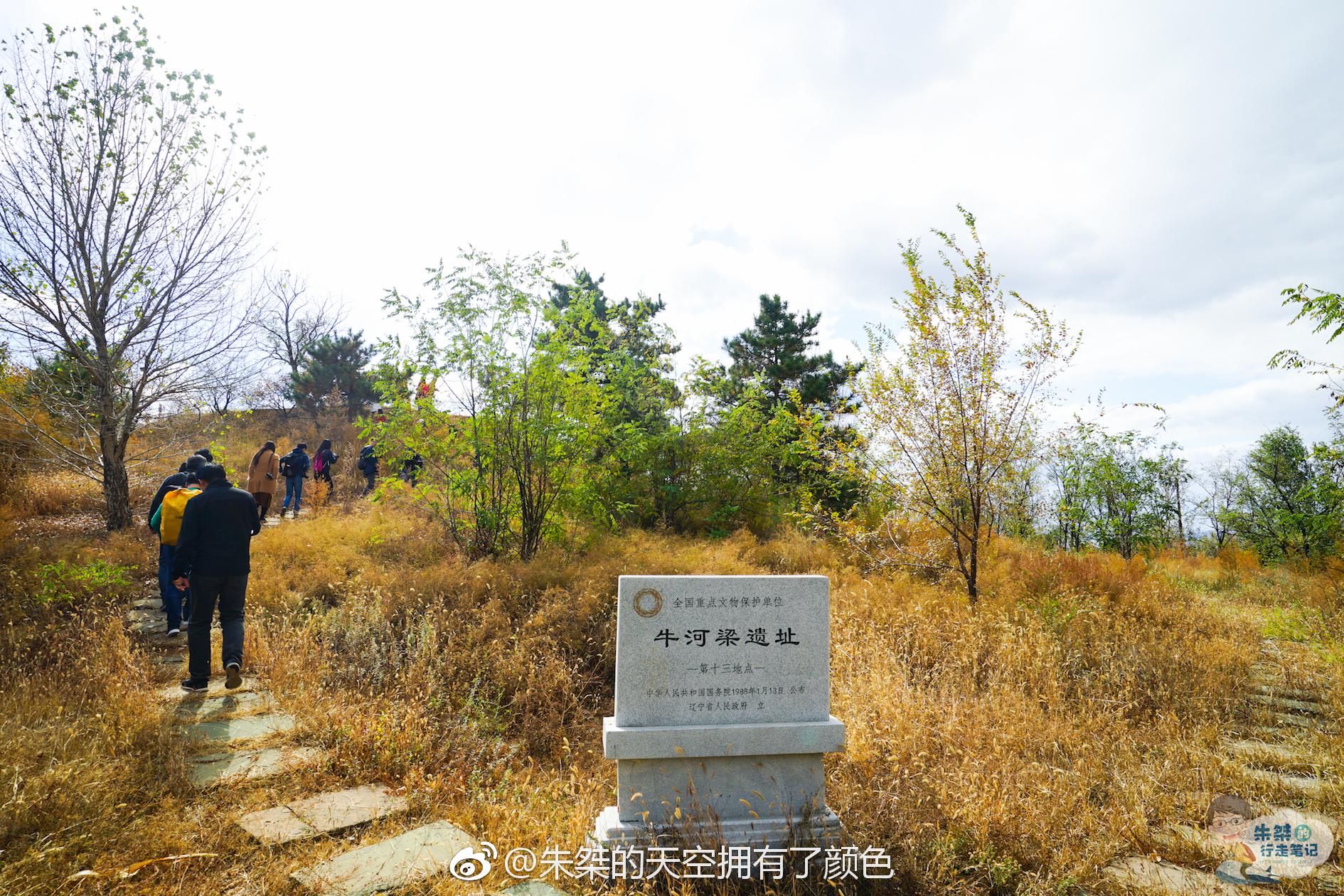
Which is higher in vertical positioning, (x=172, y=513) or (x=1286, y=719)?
(x=172, y=513)

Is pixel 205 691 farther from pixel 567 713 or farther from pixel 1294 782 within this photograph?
pixel 1294 782

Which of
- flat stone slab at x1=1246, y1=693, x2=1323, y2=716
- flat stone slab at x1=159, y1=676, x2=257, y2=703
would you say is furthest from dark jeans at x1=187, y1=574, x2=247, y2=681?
flat stone slab at x1=1246, y1=693, x2=1323, y2=716

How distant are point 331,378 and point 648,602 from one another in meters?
28.1

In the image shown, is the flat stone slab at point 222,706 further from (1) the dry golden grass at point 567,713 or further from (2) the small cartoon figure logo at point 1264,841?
(2) the small cartoon figure logo at point 1264,841

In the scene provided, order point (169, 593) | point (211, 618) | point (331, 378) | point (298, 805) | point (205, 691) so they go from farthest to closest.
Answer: point (331, 378) < point (169, 593) < point (211, 618) < point (205, 691) < point (298, 805)

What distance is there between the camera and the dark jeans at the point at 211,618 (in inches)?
220

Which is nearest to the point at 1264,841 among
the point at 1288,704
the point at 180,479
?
the point at 1288,704

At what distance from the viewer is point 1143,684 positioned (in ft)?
19.2

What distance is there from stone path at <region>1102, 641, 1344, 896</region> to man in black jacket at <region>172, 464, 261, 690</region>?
644 centimetres

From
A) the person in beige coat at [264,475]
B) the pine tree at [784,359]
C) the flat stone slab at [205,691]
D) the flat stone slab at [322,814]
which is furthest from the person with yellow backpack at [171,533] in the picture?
the pine tree at [784,359]

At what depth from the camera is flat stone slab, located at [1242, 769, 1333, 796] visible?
418 cm

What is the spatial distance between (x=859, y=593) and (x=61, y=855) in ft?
22.7

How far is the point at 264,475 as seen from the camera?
38.6ft

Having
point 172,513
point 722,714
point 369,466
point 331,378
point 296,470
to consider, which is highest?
point 331,378
